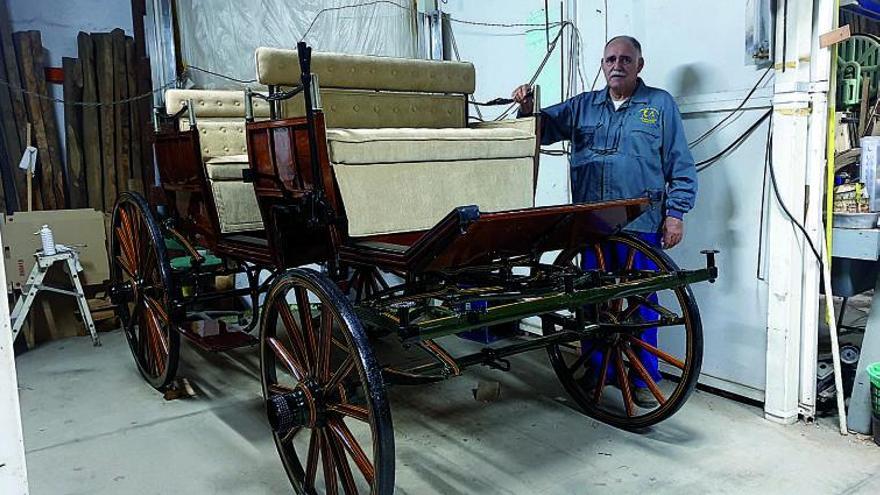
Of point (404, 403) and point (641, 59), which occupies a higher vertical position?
point (641, 59)

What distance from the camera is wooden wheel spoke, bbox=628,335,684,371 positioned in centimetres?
271

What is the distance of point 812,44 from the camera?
9.05 ft

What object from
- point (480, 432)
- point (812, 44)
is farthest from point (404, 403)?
point (812, 44)

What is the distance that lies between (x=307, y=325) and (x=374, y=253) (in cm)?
34

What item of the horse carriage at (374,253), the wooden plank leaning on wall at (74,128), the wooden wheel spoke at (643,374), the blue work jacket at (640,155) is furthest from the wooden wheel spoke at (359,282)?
the wooden plank leaning on wall at (74,128)

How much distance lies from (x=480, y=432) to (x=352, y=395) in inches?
40.1

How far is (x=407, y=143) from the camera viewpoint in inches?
98.4

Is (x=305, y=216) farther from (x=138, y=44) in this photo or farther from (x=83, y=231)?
(x=138, y=44)

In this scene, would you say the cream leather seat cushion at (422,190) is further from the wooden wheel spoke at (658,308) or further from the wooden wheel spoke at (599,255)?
the wooden wheel spoke at (658,308)

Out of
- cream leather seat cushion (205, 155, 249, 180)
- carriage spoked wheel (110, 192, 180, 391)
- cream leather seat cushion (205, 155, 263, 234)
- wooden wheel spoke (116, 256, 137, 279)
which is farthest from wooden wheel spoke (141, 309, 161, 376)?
cream leather seat cushion (205, 155, 249, 180)

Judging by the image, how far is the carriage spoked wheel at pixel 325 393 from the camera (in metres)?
1.85

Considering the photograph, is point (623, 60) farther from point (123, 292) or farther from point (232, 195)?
point (123, 292)

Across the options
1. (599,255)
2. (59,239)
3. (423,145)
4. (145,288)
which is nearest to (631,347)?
(599,255)

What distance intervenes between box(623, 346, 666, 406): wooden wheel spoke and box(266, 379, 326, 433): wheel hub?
1311 mm
